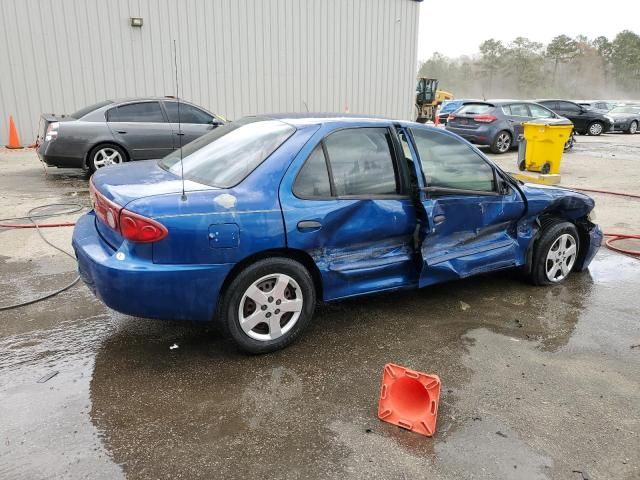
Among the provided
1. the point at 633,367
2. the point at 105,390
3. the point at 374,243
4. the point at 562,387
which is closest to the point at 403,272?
the point at 374,243

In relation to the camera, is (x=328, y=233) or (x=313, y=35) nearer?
(x=328, y=233)

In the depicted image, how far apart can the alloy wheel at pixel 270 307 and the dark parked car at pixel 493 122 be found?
12.1 m

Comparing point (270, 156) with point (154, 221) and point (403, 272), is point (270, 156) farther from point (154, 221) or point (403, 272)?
point (403, 272)

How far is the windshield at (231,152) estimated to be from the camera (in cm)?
346

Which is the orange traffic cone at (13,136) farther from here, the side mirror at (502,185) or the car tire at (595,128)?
the car tire at (595,128)

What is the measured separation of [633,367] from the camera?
347 cm

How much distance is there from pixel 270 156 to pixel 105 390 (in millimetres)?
1703

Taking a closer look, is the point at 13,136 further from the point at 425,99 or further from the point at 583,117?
the point at 583,117

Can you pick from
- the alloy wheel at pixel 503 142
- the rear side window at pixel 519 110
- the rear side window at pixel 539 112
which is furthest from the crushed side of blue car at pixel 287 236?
the rear side window at pixel 539 112

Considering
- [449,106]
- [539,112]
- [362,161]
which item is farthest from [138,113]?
[449,106]

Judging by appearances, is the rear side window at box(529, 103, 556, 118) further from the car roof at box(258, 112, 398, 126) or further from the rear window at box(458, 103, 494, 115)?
the car roof at box(258, 112, 398, 126)

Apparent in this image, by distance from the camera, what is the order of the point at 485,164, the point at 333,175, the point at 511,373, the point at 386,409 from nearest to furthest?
the point at 386,409
the point at 511,373
the point at 333,175
the point at 485,164

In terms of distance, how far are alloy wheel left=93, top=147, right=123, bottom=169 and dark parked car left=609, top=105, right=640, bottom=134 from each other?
75.7 ft

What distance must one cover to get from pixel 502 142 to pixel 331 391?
13039 millimetres
